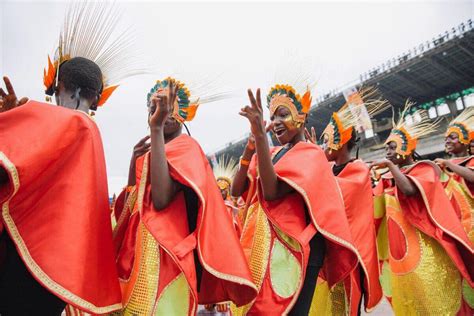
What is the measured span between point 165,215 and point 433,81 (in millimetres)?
25779

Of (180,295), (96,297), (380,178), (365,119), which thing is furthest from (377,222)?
(96,297)

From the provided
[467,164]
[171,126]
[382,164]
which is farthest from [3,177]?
[467,164]

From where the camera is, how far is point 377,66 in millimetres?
27781

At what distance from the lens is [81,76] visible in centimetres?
229

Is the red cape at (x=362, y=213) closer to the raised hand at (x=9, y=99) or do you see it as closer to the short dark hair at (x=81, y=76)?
the short dark hair at (x=81, y=76)

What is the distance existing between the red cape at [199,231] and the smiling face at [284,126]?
729 mm

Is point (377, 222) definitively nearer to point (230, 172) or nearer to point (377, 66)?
point (230, 172)

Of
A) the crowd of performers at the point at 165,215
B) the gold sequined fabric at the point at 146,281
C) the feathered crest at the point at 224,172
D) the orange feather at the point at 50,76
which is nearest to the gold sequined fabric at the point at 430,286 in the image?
the crowd of performers at the point at 165,215

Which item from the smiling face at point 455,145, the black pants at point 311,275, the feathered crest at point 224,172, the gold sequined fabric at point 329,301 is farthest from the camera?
the feathered crest at point 224,172

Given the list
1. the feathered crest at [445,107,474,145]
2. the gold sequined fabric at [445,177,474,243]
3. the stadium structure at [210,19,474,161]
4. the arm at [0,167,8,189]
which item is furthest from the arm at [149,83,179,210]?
the stadium structure at [210,19,474,161]

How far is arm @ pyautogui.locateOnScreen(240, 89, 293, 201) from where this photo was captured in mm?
2342

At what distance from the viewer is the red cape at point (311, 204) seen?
2.50m

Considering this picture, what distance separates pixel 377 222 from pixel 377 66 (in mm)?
25151

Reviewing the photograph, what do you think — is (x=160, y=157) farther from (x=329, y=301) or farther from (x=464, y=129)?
(x=464, y=129)
